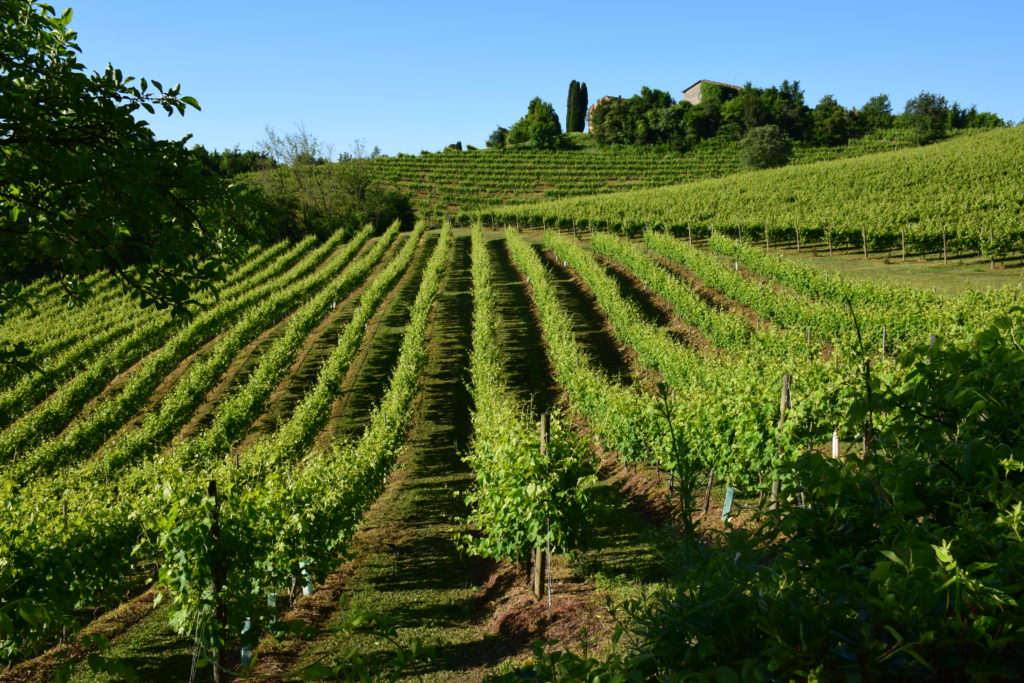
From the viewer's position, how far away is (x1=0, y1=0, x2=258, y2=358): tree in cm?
446

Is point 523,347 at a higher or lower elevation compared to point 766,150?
lower

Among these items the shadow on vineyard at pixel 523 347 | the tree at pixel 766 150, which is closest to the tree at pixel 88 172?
the shadow on vineyard at pixel 523 347

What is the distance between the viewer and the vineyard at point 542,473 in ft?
6.37

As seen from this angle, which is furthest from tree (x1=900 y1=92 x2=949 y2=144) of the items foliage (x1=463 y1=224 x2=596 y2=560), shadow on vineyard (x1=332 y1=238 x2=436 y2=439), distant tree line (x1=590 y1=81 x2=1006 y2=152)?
foliage (x1=463 y1=224 x2=596 y2=560)

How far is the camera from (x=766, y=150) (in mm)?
68938

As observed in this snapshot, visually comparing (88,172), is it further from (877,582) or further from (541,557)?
(541,557)

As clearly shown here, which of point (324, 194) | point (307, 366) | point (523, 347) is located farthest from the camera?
point (324, 194)

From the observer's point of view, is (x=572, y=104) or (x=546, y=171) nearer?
(x=546, y=171)

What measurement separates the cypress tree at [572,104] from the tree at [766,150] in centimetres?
4640

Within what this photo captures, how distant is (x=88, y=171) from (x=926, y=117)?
8861 cm

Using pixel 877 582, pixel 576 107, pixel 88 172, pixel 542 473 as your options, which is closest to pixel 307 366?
pixel 542 473

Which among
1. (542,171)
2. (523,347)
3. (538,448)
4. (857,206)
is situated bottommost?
(523,347)

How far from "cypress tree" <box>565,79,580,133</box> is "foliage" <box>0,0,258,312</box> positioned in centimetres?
11273

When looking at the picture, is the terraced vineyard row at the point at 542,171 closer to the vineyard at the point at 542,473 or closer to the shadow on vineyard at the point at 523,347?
the vineyard at the point at 542,473
